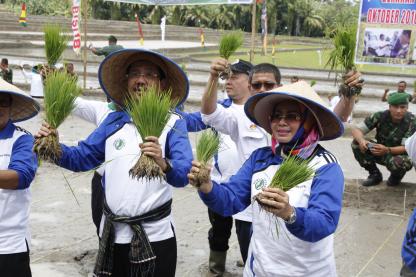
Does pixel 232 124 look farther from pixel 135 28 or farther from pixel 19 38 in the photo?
pixel 135 28

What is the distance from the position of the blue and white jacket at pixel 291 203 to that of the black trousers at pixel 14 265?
43.2 inches

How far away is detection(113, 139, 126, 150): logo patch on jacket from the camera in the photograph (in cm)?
283

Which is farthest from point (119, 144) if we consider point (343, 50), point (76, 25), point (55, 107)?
point (76, 25)

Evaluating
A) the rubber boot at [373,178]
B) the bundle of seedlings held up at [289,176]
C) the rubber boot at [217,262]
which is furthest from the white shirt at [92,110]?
the rubber boot at [373,178]

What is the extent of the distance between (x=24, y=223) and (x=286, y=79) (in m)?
17.2

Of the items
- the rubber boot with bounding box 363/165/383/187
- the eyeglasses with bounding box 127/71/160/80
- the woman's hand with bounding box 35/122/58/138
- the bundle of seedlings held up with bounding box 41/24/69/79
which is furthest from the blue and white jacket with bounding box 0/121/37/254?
the rubber boot with bounding box 363/165/383/187

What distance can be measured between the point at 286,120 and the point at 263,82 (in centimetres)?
131

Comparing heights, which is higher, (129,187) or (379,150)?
(129,187)

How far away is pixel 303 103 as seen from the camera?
2490 millimetres

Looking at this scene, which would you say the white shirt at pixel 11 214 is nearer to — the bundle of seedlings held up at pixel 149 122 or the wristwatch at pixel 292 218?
the bundle of seedlings held up at pixel 149 122

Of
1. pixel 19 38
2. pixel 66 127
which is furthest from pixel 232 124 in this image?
pixel 19 38

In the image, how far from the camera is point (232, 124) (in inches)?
155

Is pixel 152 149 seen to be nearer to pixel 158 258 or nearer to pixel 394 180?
pixel 158 258

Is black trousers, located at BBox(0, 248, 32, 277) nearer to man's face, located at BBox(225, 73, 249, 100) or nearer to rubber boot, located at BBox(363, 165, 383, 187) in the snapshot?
man's face, located at BBox(225, 73, 249, 100)
